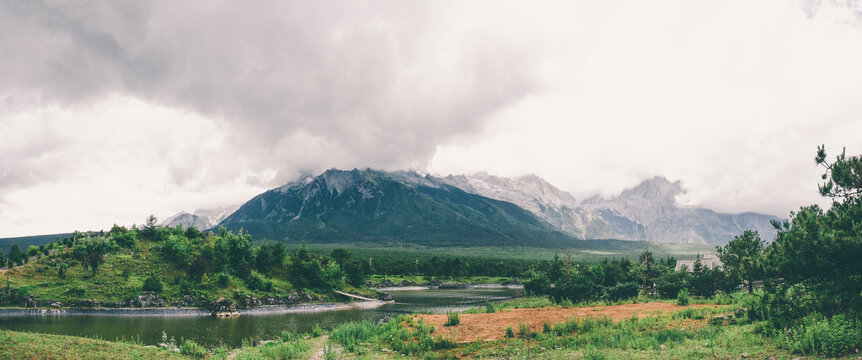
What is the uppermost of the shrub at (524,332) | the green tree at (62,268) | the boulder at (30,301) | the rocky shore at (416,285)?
the green tree at (62,268)

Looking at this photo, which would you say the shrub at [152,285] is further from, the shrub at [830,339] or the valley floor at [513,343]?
the shrub at [830,339]

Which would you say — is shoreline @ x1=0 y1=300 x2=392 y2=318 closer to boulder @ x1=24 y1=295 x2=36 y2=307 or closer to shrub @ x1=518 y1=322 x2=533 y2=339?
boulder @ x1=24 y1=295 x2=36 y2=307

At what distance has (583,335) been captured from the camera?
30.8 m

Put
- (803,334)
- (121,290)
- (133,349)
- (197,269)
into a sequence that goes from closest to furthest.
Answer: (803,334), (133,349), (121,290), (197,269)

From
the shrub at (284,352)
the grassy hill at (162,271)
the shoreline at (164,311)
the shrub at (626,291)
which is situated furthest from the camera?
the shrub at (626,291)

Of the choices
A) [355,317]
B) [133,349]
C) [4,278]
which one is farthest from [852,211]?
[4,278]

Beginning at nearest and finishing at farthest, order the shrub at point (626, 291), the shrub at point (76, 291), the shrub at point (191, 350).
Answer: the shrub at point (191, 350)
the shrub at point (76, 291)
the shrub at point (626, 291)

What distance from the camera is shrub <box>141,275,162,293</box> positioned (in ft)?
260

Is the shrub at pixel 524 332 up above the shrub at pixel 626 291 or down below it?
above

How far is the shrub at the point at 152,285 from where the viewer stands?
7925 centimetres

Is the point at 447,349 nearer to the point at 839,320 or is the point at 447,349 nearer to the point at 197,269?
the point at 839,320

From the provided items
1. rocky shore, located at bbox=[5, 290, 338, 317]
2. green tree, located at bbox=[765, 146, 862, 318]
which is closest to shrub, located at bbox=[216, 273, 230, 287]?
rocky shore, located at bbox=[5, 290, 338, 317]

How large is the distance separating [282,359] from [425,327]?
12.6 m

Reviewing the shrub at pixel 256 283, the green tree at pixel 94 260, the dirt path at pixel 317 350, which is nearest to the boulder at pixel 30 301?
the green tree at pixel 94 260
